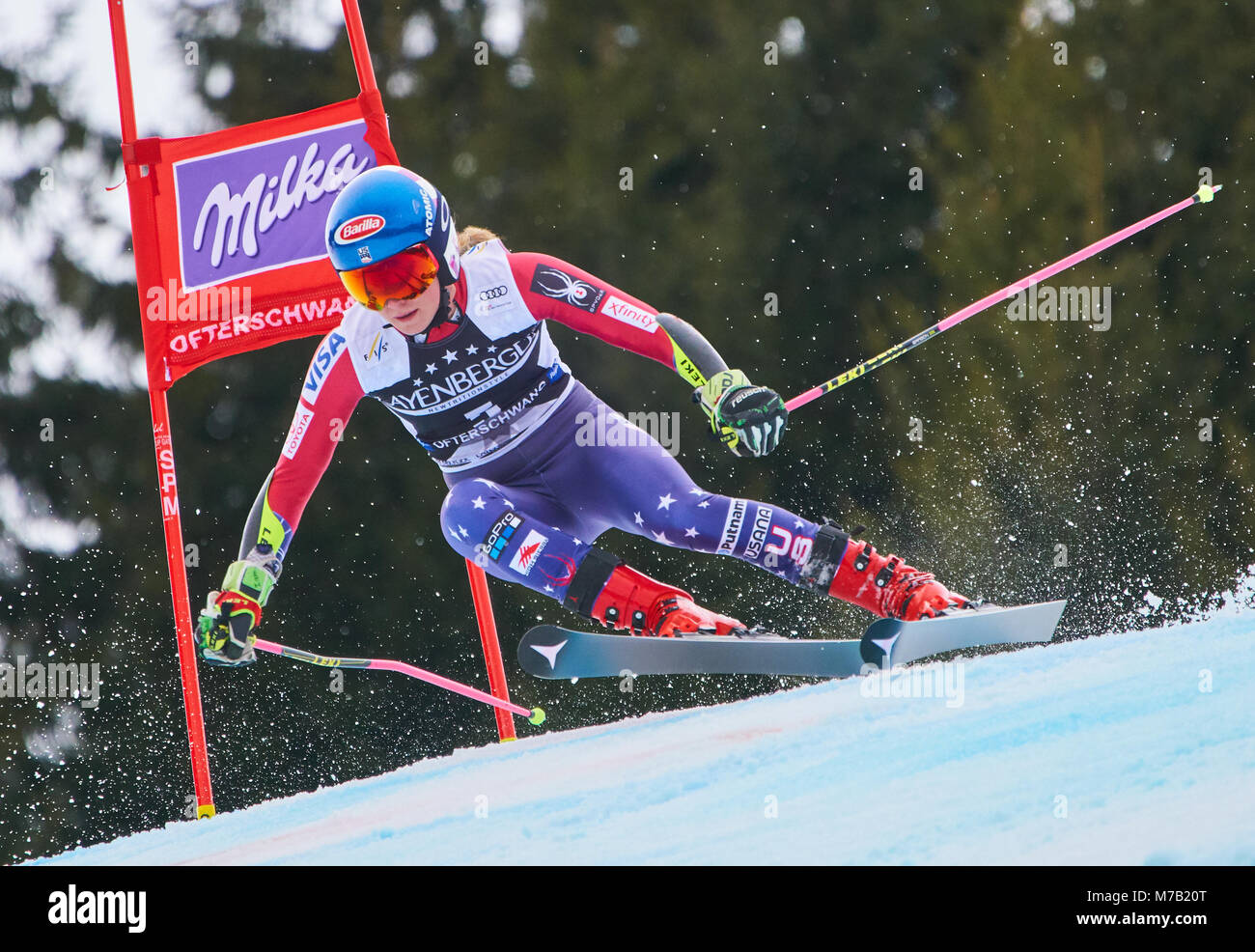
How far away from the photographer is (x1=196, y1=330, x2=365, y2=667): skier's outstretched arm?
4.87 m

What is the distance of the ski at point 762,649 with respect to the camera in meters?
4.45

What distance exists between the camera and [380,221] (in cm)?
446

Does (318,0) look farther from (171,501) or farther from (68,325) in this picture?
(171,501)

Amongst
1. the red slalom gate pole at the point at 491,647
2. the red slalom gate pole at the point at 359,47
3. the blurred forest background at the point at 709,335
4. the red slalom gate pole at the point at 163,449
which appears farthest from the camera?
the blurred forest background at the point at 709,335

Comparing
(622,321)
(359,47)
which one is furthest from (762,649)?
(359,47)

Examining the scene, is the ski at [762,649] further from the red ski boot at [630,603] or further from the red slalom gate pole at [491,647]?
the red slalom gate pole at [491,647]

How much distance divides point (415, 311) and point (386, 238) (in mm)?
239

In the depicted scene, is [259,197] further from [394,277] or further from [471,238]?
[394,277]

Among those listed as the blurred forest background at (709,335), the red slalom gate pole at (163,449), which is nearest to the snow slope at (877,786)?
the red slalom gate pole at (163,449)

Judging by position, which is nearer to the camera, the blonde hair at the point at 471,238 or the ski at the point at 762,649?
the ski at the point at 762,649

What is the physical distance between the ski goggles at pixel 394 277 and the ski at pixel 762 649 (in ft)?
3.39

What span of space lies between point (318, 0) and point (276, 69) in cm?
77

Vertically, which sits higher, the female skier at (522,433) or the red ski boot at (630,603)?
the female skier at (522,433)
